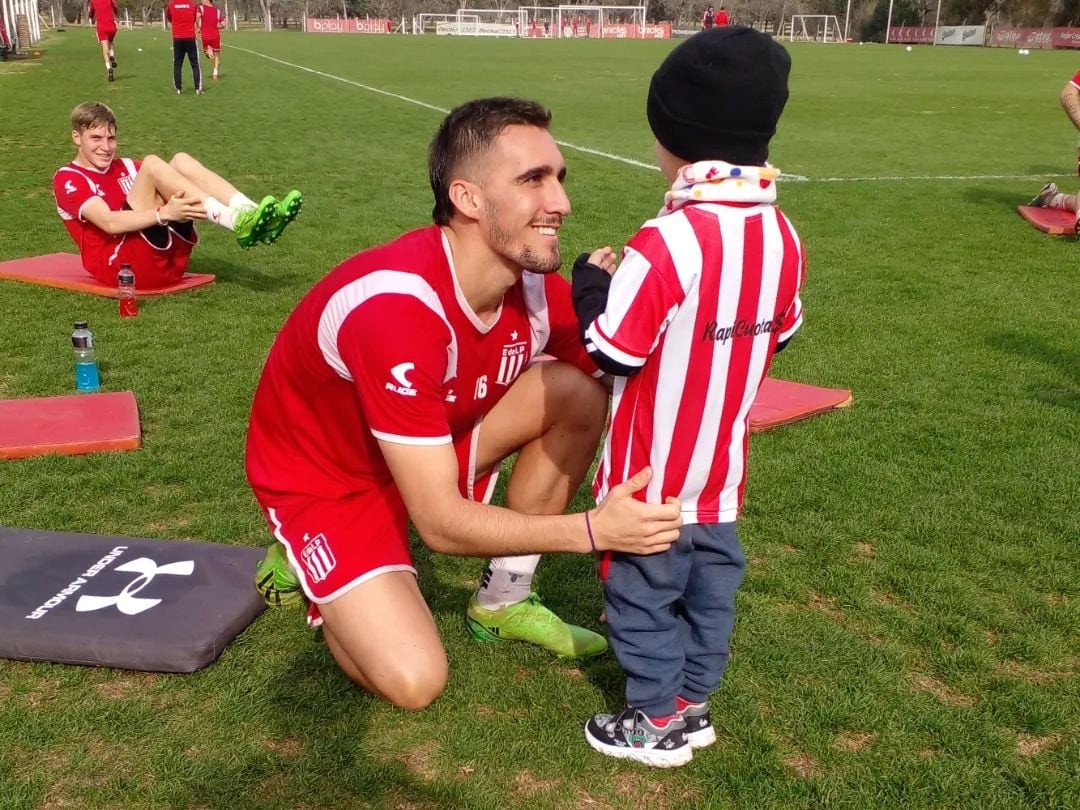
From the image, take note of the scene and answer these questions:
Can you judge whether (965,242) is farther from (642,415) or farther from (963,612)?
(642,415)

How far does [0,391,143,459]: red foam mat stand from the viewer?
4578mm

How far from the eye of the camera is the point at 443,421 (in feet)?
8.59

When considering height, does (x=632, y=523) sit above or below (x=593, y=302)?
below

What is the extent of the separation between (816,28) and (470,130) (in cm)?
8581

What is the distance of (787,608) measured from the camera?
3529 mm

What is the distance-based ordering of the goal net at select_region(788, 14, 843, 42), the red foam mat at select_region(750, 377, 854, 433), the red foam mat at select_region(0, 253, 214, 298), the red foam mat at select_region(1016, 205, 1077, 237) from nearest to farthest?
the red foam mat at select_region(750, 377, 854, 433)
the red foam mat at select_region(0, 253, 214, 298)
the red foam mat at select_region(1016, 205, 1077, 237)
the goal net at select_region(788, 14, 843, 42)

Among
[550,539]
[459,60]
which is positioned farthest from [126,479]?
[459,60]

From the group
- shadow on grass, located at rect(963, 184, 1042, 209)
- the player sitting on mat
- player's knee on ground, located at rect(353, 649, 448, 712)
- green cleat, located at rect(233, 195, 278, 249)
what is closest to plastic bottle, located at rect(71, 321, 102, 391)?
green cleat, located at rect(233, 195, 278, 249)

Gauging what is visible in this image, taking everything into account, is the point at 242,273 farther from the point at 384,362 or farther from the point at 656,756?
the point at 656,756

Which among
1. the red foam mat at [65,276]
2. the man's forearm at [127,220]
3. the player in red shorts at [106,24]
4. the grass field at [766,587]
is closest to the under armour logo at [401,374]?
the grass field at [766,587]

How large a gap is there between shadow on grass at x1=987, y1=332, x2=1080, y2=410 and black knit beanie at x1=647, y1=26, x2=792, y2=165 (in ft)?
12.7

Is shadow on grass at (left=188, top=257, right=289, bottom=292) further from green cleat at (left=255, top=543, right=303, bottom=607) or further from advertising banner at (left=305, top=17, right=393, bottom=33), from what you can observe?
advertising banner at (left=305, top=17, right=393, bottom=33)

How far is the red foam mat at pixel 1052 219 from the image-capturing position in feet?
31.9

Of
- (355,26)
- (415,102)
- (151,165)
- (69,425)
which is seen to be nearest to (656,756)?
(69,425)
